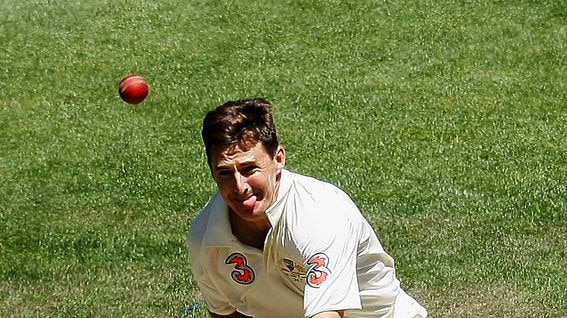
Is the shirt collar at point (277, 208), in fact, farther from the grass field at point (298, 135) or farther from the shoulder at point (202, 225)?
the grass field at point (298, 135)

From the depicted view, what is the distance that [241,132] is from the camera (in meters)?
4.50

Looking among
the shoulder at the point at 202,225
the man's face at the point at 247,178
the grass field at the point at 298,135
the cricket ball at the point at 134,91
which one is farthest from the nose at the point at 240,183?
the grass field at the point at 298,135

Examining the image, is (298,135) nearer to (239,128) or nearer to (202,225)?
(202,225)

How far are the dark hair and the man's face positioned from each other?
3cm

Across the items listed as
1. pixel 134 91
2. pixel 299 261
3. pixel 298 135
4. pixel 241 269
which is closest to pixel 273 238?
pixel 299 261

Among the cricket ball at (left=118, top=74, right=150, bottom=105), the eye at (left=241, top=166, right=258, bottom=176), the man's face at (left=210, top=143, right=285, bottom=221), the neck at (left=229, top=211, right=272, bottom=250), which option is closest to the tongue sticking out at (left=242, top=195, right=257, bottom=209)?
the man's face at (left=210, top=143, right=285, bottom=221)

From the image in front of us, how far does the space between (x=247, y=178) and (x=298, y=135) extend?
613 centimetres

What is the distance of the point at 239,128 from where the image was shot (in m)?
4.52

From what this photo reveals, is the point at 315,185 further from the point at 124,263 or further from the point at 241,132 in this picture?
the point at 124,263

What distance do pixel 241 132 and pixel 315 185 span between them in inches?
17.0

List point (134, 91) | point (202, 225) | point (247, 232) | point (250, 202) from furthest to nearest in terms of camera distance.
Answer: point (134, 91) → point (202, 225) → point (247, 232) → point (250, 202)

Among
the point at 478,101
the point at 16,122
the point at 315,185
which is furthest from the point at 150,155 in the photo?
the point at 315,185

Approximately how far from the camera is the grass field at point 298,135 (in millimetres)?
7844

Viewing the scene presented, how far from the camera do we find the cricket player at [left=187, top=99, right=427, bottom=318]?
4.47 m
